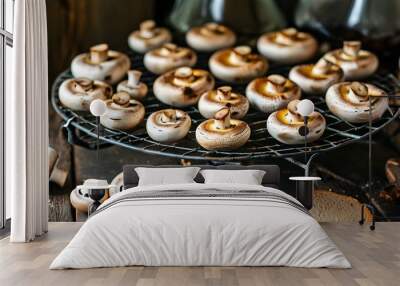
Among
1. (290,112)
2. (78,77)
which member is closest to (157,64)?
(78,77)

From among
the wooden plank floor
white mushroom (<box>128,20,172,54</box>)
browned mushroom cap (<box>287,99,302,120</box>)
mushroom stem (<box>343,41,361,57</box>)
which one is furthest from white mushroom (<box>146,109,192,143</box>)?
the wooden plank floor

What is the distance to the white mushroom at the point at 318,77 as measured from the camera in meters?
6.77

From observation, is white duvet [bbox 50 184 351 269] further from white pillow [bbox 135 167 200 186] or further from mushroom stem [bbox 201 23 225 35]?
mushroom stem [bbox 201 23 225 35]

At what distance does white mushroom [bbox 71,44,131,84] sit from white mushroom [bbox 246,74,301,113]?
1440mm

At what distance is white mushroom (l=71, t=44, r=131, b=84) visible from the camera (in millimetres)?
6922

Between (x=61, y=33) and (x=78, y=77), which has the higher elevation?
(x=61, y=33)

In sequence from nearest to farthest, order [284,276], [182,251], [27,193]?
[284,276] < [182,251] < [27,193]

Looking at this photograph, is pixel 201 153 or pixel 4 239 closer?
pixel 4 239

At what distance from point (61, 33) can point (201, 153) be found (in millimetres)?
2034

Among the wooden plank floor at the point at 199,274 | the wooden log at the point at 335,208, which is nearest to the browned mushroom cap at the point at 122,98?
the wooden log at the point at 335,208

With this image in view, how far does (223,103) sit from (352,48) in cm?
Answer: 151

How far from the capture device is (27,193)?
5.42 m

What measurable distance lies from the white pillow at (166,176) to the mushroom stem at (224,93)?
0.91m

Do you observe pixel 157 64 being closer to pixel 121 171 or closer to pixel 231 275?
pixel 121 171
